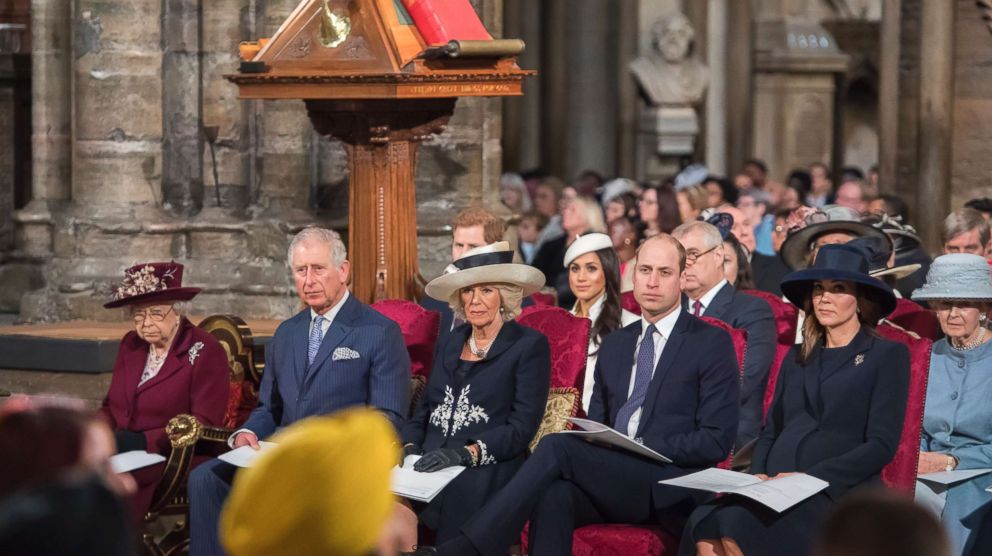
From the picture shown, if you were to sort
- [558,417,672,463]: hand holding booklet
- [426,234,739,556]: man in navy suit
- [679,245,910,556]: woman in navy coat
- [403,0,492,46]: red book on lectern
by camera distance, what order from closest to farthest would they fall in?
1. [679,245,910,556]: woman in navy coat
2. [558,417,672,463]: hand holding booklet
3. [426,234,739,556]: man in navy suit
4. [403,0,492,46]: red book on lectern

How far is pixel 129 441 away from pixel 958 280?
2925 mm

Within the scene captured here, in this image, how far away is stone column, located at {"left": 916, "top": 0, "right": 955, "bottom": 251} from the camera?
1396 cm

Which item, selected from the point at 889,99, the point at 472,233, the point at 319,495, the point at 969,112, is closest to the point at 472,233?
the point at 472,233

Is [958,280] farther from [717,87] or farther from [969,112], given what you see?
[717,87]

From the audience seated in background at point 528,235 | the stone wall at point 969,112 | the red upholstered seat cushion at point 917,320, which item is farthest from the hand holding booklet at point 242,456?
the stone wall at point 969,112

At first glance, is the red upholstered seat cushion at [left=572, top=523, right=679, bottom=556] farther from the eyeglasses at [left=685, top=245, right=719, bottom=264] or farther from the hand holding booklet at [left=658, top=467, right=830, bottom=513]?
the eyeglasses at [left=685, top=245, right=719, bottom=264]

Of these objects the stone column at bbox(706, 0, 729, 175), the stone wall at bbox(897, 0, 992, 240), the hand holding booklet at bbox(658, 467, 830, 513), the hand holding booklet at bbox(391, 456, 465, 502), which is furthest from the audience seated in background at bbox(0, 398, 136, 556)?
the stone column at bbox(706, 0, 729, 175)

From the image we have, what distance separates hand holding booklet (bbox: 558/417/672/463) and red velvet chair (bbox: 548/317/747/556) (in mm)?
234

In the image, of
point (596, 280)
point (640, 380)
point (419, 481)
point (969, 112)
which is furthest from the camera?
point (969, 112)

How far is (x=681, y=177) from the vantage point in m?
15.7

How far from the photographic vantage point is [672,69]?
17.8 metres

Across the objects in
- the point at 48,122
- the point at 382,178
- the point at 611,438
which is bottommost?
the point at 611,438

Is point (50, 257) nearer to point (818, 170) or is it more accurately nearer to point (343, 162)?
point (343, 162)

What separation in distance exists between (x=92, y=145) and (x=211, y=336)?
115 inches
